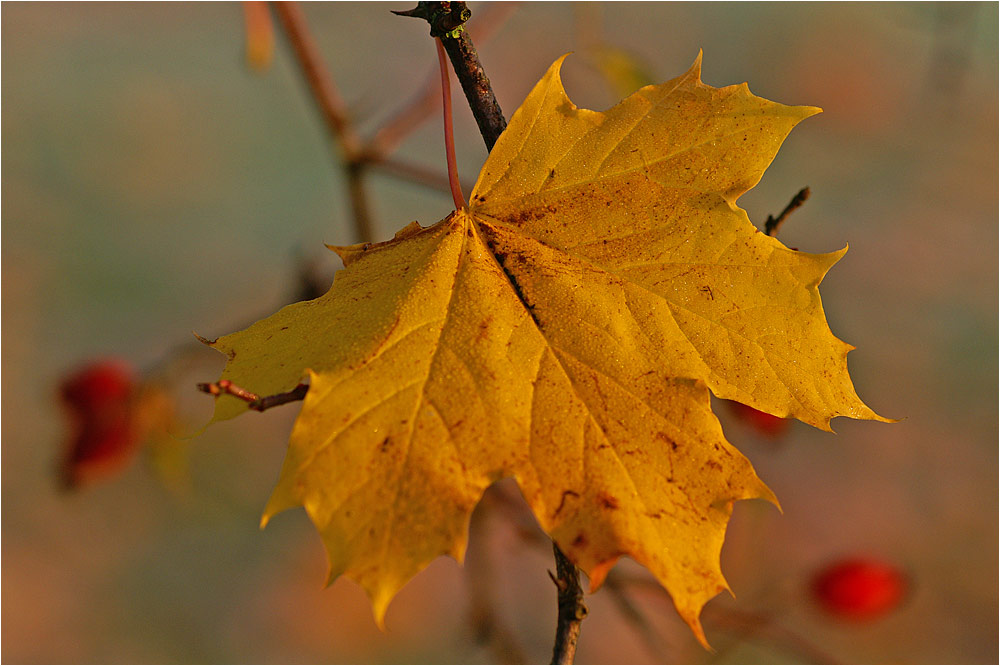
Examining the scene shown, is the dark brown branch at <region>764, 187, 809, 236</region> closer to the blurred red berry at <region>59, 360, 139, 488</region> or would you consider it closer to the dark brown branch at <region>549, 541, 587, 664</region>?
the dark brown branch at <region>549, 541, 587, 664</region>

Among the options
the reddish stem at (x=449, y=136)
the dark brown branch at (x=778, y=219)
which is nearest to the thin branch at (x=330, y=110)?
the reddish stem at (x=449, y=136)

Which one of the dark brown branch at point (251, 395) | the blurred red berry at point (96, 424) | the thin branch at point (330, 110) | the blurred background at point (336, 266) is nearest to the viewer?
the dark brown branch at point (251, 395)

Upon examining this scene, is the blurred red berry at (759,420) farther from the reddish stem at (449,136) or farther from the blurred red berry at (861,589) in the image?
the reddish stem at (449,136)

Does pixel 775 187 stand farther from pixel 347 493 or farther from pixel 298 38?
pixel 347 493

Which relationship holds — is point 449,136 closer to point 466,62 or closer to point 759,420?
point 466,62

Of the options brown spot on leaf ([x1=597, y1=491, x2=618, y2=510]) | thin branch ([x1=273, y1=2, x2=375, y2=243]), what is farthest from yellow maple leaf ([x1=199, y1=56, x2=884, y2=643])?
thin branch ([x1=273, y1=2, x2=375, y2=243])

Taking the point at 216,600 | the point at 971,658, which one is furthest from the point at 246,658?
the point at 971,658
